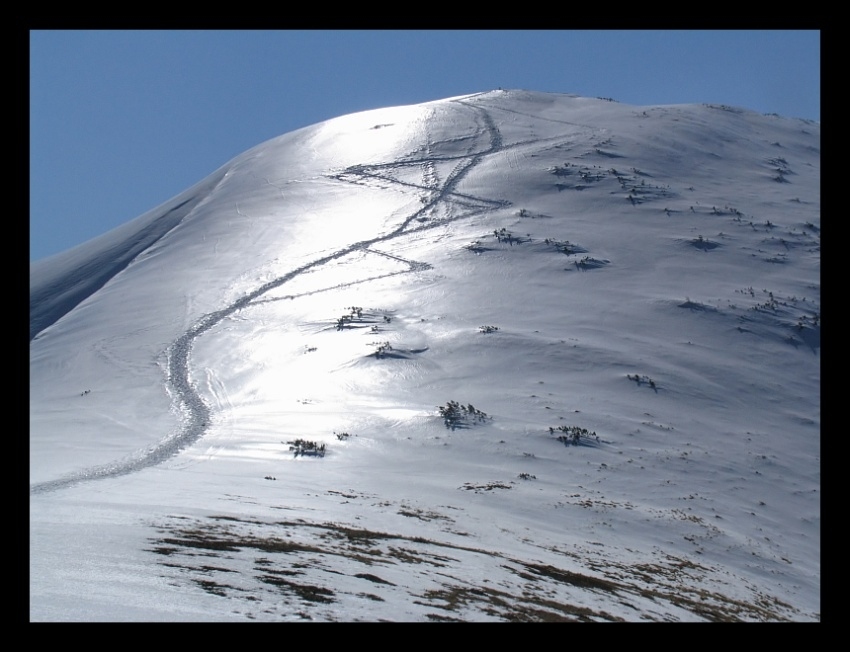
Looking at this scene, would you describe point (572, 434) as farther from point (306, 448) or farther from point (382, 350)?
point (382, 350)

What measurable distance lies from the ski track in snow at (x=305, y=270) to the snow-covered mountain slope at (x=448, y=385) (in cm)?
11

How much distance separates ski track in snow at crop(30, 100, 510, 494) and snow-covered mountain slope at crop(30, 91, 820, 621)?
4.3 inches

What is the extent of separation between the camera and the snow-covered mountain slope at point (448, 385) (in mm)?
8789

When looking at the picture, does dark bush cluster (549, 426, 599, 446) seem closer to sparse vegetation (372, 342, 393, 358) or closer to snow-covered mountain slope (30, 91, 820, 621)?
snow-covered mountain slope (30, 91, 820, 621)

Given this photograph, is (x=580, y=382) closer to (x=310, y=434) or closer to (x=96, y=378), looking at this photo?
(x=310, y=434)

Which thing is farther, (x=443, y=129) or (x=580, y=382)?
(x=443, y=129)

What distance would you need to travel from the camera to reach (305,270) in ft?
88.9

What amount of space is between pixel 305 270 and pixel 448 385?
1019cm

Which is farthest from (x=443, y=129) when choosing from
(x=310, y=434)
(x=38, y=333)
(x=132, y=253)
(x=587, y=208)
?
(x=310, y=434)

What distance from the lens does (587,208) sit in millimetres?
30047

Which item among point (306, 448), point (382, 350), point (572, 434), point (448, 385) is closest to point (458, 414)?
point (448, 385)

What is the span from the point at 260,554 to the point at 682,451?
29.7ft

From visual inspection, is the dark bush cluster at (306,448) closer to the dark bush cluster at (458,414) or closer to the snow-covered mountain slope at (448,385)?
the snow-covered mountain slope at (448,385)

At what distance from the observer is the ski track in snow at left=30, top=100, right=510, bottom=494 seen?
44.9ft
